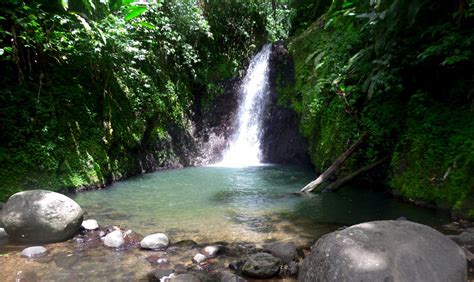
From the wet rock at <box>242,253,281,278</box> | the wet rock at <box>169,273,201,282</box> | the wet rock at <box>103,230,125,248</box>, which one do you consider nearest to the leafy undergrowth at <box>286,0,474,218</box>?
the wet rock at <box>242,253,281,278</box>

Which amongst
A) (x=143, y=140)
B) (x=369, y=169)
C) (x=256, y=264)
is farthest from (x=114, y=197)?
(x=369, y=169)

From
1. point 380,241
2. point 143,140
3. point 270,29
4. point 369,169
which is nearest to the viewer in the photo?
point 380,241

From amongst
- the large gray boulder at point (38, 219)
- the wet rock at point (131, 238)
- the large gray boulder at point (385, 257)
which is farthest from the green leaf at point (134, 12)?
the large gray boulder at point (385, 257)

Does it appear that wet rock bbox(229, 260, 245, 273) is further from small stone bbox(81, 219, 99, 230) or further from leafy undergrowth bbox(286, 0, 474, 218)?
leafy undergrowth bbox(286, 0, 474, 218)

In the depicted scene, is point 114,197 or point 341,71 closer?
point 114,197

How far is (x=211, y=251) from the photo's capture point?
4.62 meters

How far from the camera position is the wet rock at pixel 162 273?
3963 mm

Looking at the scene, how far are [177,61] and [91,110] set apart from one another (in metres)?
4.72

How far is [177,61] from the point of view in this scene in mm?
13211

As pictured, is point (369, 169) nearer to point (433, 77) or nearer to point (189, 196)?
point (433, 77)

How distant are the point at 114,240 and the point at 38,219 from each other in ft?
3.75

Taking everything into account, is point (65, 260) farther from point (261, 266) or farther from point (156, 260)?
point (261, 266)

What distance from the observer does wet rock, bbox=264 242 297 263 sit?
4266mm

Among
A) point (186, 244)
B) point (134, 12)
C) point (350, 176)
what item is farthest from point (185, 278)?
point (134, 12)
